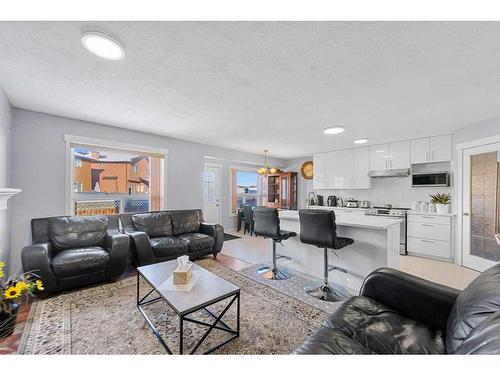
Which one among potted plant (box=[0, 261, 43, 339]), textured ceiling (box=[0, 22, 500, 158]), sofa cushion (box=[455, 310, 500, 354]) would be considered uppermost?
textured ceiling (box=[0, 22, 500, 158])

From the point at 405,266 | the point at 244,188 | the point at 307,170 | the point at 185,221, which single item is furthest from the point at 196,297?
the point at 307,170

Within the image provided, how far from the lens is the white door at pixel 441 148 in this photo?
391 cm

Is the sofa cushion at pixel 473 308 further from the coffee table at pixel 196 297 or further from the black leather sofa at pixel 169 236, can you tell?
the black leather sofa at pixel 169 236

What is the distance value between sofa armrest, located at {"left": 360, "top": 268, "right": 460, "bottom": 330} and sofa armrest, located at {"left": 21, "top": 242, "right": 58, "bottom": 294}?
3.17 metres

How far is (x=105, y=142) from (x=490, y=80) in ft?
16.1

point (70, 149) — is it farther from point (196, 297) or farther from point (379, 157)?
point (379, 157)

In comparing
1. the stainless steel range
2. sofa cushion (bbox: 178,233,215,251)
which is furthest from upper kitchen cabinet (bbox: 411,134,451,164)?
sofa cushion (bbox: 178,233,215,251)

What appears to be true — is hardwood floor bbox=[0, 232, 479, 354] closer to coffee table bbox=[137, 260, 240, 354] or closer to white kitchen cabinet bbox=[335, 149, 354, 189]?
coffee table bbox=[137, 260, 240, 354]

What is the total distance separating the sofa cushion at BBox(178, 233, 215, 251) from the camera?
3.47 meters

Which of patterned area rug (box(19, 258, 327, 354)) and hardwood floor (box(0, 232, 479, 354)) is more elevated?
patterned area rug (box(19, 258, 327, 354))

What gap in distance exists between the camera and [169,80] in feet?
6.72

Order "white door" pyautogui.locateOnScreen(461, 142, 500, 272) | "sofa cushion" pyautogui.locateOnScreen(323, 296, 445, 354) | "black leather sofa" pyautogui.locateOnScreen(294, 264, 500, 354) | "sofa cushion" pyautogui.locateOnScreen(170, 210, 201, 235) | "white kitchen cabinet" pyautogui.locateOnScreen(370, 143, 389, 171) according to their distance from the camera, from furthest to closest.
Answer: "white kitchen cabinet" pyautogui.locateOnScreen(370, 143, 389, 171)
"sofa cushion" pyautogui.locateOnScreen(170, 210, 201, 235)
"white door" pyautogui.locateOnScreen(461, 142, 500, 272)
"sofa cushion" pyautogui.locateOnScreen(323, 296, 445, 354)
"black leather sofa" pyautogui.locateOnScreen(294, 264, 500, 354)

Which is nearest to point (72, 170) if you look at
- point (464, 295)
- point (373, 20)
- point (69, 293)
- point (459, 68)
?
point (69, 293)

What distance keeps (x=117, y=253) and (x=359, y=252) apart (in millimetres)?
3102
